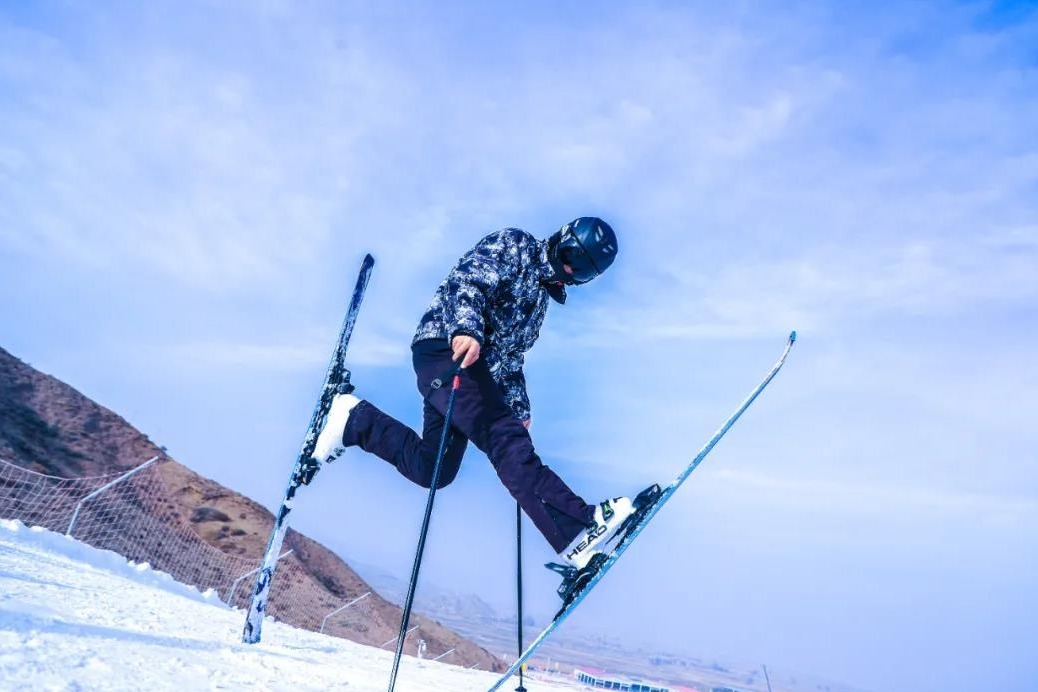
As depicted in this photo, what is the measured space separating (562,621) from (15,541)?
4.65 m

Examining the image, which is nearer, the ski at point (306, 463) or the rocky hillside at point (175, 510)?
the ski at point (306, 463)

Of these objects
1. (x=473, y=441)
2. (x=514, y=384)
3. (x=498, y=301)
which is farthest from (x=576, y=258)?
(x=473, y=441)

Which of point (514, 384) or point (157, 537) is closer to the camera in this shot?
point (514, 384)

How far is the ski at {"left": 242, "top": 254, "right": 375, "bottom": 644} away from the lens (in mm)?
3389

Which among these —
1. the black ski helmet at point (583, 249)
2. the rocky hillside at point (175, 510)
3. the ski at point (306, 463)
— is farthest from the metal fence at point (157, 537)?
the black ski helmet at point (583, 249)

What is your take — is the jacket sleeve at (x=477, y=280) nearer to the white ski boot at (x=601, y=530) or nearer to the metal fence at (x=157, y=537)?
the white ski boot at (x=601, y=530)

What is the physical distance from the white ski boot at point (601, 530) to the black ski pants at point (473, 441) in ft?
0.14

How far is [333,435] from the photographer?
3656 millimetres

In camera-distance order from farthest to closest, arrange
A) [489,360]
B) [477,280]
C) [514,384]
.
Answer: [514,384], [489,360], [477,280]

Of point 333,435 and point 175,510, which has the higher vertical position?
point 175,510

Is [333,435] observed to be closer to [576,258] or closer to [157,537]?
[576,258]

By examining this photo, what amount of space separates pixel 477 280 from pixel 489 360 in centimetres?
50

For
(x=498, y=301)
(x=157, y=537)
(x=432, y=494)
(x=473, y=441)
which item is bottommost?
(x=432, y=494)

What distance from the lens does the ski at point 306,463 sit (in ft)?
11.1
